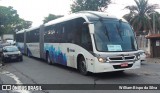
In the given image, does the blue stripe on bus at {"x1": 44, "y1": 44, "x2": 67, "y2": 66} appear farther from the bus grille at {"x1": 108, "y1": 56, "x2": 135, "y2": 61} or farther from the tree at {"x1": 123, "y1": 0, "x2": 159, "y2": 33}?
the tree at {"x1": 123, "y1": 0, "x2": 159, "y2": 33}

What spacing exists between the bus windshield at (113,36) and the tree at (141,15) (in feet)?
89.1

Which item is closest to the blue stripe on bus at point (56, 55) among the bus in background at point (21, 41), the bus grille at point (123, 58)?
the bus grille at point (123, 58)

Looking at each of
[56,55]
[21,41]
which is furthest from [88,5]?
[56,55]

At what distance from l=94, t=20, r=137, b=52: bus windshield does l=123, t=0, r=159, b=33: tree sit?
2715 centimetres

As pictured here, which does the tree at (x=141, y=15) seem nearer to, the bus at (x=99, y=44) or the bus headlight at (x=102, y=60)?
the bus at (x=99, y=44)

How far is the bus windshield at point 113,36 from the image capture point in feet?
39.8

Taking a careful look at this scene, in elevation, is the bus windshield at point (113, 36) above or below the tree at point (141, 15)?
below

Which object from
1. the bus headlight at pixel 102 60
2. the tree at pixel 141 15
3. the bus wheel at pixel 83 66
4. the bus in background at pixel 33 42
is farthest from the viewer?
the tree at pixel 141 15

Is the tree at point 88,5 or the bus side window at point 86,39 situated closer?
the bus side window at point 86,39

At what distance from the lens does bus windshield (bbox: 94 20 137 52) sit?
12.1 metres

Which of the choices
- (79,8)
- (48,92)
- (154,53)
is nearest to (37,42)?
(154,53)

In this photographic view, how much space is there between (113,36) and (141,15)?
1134 inches

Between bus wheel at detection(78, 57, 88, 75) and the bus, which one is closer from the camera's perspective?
the bus

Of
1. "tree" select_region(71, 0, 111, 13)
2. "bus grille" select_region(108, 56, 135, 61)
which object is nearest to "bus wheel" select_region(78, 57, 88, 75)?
"bus grille" select_region(108, 56, 135, 61)
